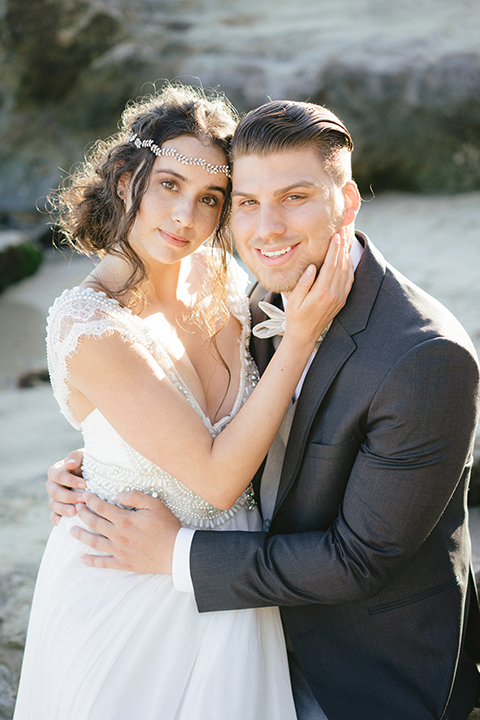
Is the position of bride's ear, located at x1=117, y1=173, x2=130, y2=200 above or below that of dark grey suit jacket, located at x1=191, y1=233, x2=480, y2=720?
above

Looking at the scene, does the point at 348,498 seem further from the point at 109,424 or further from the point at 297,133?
the point at 297,133

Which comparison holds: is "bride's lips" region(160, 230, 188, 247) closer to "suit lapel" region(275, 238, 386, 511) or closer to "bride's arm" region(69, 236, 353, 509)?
"bride's arm" region(69, 236, 353, 509)

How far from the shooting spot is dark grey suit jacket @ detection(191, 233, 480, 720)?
74.9 inches

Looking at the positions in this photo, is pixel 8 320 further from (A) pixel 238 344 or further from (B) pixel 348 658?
(B) pixel 348 658

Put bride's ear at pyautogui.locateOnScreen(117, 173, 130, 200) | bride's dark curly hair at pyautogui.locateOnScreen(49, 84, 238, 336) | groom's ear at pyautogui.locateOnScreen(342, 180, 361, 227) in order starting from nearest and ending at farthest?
groom's ear at pyautogui.locateOnScreen(342, 180, 361, 227) < bride's dark curly hair at pyautogui.locateOnScreen(49, 84, 238, 336) < bride's ear at pyautogui.locateOnScreen(117, 173, 130, 200)

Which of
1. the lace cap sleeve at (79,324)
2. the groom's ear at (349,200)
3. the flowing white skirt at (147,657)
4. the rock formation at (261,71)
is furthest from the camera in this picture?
the rock formation at (261,71)

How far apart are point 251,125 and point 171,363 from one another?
2.83 feet

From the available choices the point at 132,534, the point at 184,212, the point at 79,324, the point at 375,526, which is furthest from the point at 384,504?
the point at 184,212

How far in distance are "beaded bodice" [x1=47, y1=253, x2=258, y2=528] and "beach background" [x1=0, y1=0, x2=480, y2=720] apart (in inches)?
46.6

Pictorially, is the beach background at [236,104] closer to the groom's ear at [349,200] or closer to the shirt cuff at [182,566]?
the shirt cuff at [182,566]

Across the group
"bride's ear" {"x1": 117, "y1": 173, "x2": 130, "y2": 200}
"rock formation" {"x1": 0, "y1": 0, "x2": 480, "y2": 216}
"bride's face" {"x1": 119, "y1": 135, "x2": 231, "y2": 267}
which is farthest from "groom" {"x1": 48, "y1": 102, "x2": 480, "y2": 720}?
"rock formation" {"x1": 0, "y1": 0, "x2": 480, "y2": 216}

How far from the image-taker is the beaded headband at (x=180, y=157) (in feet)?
7.61

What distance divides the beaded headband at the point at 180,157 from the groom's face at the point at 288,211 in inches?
5.8

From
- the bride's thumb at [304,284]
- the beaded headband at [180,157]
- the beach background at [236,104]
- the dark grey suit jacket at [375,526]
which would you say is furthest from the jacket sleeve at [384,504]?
the beach background at [236,104]
